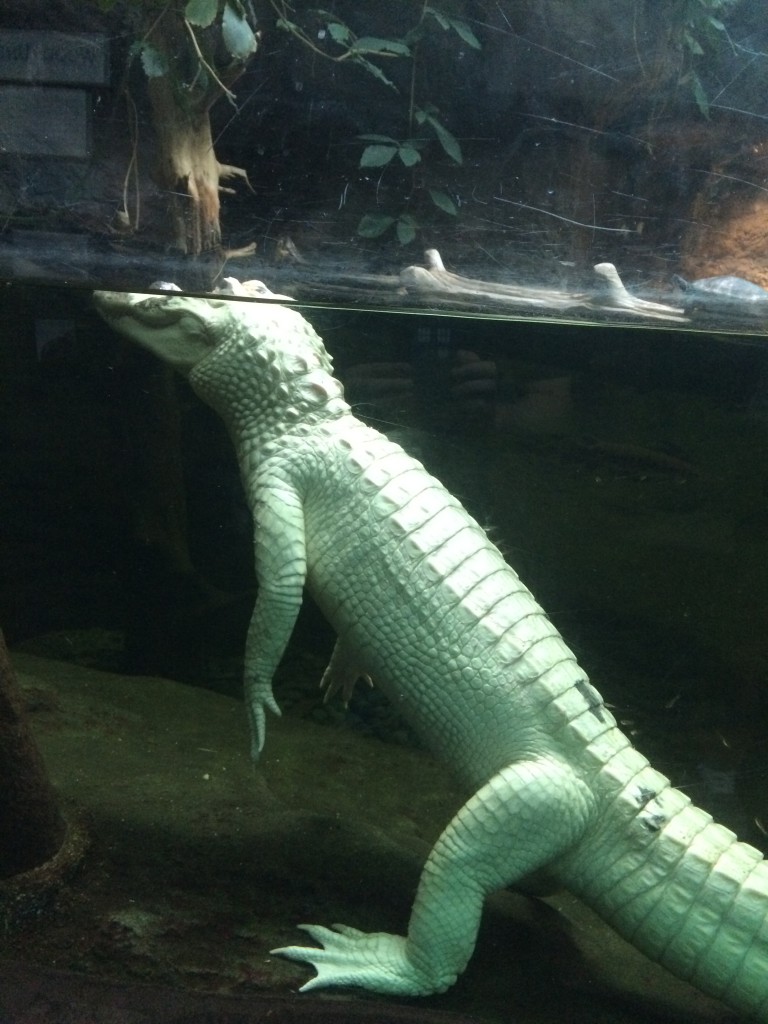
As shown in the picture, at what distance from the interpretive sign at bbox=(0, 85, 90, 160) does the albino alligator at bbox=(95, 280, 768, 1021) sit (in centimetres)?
68

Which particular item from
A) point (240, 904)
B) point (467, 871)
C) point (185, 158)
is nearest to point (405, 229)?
point (185, 158)

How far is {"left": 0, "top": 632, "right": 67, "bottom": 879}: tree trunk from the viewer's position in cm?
253

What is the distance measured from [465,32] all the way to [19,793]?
2858 mm

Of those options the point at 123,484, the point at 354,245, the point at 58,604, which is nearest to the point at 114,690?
the point at 58,604

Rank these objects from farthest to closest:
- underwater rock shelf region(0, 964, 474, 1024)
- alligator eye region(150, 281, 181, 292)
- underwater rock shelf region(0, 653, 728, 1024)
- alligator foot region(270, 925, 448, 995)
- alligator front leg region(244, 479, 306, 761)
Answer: alligator eye region(150, 281, 181, 292)
alligator front leg region(244, 479, 306, 761)
alligator foot region(270, 925, 448, 995)
underwater rock shelf region(0, 653, 728, 1024)
underwater rock shelf region(0, 964, 474, 1024)

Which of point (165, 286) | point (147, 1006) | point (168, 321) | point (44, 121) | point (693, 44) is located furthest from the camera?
point (168, 321)

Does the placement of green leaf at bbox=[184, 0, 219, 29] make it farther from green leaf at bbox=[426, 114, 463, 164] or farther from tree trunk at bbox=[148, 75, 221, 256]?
green leaf at bbox=[426, 114, 463, 164]

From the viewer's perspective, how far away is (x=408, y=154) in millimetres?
2539

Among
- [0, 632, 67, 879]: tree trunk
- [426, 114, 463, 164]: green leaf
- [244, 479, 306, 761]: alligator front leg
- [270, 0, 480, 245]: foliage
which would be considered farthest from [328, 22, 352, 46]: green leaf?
[0, 632, 67, 879]: tree trunk

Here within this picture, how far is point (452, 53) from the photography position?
2.45m

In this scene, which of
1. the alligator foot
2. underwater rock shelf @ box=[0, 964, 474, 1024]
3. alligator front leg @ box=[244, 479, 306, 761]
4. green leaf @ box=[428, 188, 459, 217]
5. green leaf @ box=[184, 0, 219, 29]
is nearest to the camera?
underwater rock shelf @ box=[0, 964, 474, 1024]

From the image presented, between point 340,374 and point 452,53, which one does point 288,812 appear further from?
point 452,53

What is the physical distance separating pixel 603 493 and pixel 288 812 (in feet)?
8.03

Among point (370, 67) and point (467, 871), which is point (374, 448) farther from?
point (467, 871)
